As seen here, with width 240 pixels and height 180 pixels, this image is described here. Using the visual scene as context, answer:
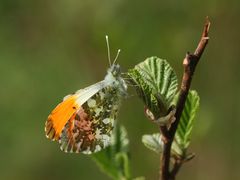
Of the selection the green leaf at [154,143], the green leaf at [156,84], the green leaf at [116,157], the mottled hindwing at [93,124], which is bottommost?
the green leaf at [116,157]

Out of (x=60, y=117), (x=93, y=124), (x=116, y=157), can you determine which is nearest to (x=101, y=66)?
(x=60, y=117)

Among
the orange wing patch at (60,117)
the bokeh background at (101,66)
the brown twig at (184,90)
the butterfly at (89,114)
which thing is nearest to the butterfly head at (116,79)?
the butterfly at (89,114)

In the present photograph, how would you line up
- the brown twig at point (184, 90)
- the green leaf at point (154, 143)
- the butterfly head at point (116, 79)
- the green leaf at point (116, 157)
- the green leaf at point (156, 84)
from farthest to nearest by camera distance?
1. the butterfly head at point (116, 79)
2. the green leaf at point (116, 157)
3. the green leaf at point (154, 143)
4. the green leaf at point (156, 84)
5. the brown twig at point (184, 90)

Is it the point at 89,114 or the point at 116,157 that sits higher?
the point at 89,114

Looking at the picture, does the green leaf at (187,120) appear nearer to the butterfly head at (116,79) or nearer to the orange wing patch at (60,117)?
the butterfly head at (116,79)

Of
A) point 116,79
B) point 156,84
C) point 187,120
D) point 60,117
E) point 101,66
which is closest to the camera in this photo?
point 156,84

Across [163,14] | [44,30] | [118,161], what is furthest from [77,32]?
[118,161]

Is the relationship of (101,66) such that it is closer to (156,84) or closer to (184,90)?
(156,84)

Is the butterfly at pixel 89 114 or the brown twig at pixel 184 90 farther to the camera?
the butterfly at pixel 89 114
